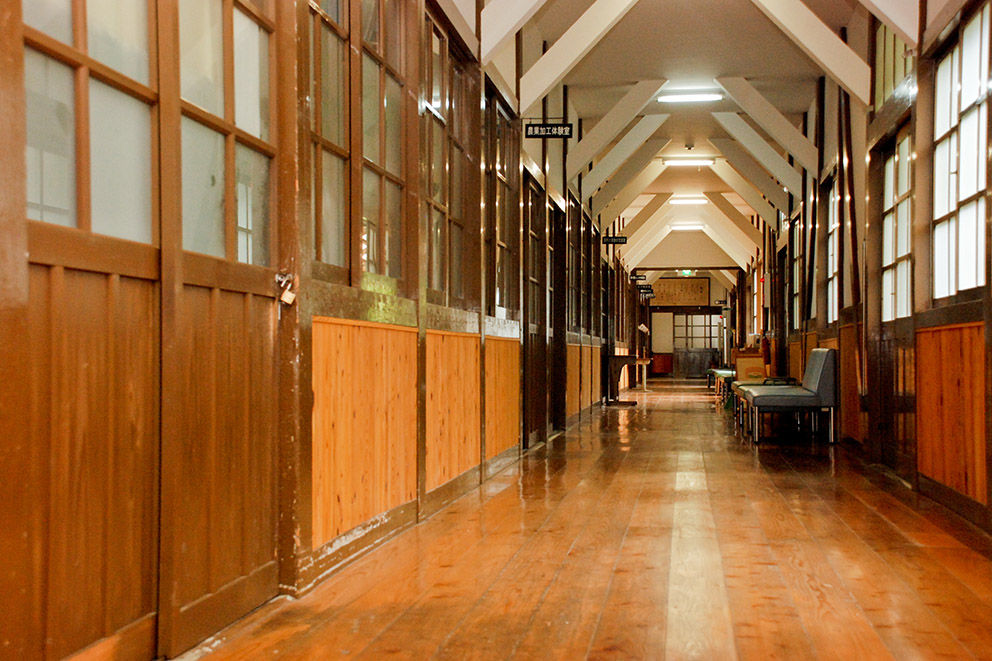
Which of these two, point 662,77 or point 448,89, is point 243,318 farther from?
point 662,77

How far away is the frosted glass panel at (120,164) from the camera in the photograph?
202 centimetres

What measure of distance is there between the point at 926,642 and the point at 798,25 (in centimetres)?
600

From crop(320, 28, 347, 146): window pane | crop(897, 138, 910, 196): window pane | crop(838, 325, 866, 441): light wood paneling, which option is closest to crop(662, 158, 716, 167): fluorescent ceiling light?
crop(838, 325, 866, 441): light wood paneling

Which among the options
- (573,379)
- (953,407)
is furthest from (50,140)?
(573,379)

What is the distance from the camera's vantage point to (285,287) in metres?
2.89

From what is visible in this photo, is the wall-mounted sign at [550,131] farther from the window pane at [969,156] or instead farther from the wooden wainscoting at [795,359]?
the wooden wainscoting at [795,359]

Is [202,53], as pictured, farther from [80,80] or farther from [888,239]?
[888,239]

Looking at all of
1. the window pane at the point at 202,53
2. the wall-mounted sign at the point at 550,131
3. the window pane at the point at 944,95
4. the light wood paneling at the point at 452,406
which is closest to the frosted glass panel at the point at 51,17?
the window pane at the point at 202,53

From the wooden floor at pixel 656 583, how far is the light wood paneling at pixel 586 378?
5953mm

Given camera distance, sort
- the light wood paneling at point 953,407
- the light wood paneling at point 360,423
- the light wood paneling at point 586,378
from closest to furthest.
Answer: the light wood paneling at point 360,423 < the light wood paneling at point 953,407 < the light wood paneling at point 586,378

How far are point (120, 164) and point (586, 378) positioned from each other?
→ 10.0 m

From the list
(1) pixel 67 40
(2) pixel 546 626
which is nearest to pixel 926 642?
A: (2) pixel 546 626

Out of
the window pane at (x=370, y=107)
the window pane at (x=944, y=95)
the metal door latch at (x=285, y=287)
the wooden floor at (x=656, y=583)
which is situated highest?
the window pane at (x=944, y=95)

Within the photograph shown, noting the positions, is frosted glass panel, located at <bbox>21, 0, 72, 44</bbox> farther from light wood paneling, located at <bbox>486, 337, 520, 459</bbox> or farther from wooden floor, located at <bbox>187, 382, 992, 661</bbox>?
light wood paneling, located at <bbox>486, 337, 520, 459</bbox>
